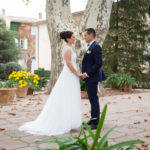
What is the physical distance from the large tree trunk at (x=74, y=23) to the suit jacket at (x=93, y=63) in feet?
20.8

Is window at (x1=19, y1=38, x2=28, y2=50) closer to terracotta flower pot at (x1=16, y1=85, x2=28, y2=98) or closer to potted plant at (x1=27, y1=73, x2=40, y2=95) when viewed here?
potted plant at (x1=27, y1=73, x2=40, y2=95)

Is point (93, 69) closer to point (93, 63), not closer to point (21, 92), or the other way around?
point (93, 63)

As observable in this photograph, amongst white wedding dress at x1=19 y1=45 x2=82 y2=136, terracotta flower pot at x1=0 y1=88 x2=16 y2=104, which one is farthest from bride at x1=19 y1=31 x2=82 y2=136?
terracotta flower pot at x1=0 y1=88 x2=16 y2=104

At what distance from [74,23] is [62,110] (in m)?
7.39

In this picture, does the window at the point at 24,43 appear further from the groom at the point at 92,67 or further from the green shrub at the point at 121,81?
the groom at the point at 92,67

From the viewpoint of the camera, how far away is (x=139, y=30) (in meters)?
15.8

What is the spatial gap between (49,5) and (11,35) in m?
18.3

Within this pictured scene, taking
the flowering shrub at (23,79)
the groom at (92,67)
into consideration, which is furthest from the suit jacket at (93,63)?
the flowering shrub at (23,79)

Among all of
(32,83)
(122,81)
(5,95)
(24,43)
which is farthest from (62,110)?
(24,43)

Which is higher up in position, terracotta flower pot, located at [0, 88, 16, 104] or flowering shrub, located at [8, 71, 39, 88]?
flowering shrub, located at [8, 71, 39, 88]

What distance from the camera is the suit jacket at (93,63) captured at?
5152 mm

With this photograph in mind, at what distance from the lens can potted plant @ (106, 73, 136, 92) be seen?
1362 cm

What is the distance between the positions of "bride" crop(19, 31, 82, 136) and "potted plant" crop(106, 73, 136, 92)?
27.5ft

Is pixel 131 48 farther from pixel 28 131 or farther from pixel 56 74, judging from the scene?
pixel 28 131
